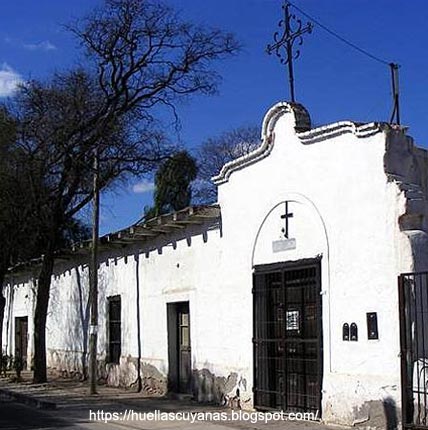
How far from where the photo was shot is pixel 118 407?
1666 cm

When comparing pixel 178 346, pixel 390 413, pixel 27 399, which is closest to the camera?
pixel 390 413

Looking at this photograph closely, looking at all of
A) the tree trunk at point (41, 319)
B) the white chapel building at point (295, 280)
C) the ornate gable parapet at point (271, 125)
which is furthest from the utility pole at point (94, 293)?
the ornate gable parapet at point (271, 125)

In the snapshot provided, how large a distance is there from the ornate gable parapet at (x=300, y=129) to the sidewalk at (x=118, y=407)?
4.55 meters

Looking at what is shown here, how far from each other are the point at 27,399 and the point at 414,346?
422 inches

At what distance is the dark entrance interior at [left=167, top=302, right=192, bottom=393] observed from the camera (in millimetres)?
18109

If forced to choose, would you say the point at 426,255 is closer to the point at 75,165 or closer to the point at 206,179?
the point at 75,165

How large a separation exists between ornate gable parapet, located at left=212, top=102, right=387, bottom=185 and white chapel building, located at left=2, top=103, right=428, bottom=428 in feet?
0.08

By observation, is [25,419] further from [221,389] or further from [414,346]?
[414,346]

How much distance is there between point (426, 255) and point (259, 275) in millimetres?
4076

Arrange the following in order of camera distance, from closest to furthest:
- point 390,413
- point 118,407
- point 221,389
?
point 390,413
point 221,389
point 118,407

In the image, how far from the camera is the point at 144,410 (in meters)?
16.0

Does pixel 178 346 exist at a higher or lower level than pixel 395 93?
lower

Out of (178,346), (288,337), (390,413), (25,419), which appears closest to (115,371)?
(178,346)

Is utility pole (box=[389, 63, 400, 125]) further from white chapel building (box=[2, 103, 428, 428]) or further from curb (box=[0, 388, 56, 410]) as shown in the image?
curb (box=[0, 388, 56, 410])
